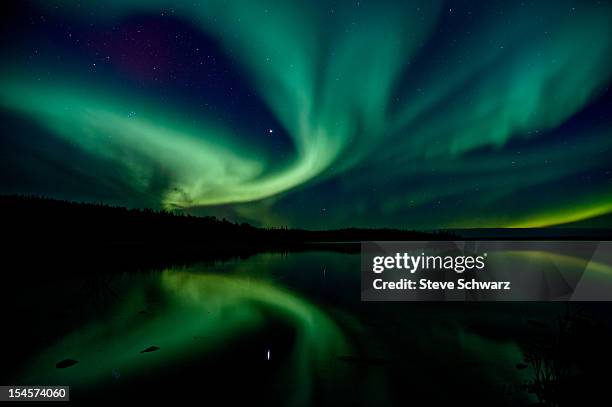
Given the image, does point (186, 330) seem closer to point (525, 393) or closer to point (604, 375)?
point (525, 393)

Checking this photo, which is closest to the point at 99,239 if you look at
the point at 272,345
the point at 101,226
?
the point at 101,226

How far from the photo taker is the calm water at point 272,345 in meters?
10.0

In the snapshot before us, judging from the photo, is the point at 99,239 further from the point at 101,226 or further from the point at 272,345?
the point at 272,345

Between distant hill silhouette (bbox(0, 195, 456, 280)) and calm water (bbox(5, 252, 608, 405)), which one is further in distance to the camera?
distant hill silhouette (bbox(0, 195, 456, 280))

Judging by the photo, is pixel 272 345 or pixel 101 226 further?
pixel 101 226

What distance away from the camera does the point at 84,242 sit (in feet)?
207

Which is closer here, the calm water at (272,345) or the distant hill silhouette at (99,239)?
the calm water at (272,345)

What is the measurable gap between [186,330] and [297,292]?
11.9 metres

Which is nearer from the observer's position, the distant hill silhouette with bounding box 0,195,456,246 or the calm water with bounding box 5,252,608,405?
the calm water with bounding box 5,252,608,405

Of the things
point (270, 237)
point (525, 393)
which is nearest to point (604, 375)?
point (525, 393)

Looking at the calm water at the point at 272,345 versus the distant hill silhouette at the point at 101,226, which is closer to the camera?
the calm water at the point at 272,345

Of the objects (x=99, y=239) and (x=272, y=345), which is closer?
(x=272, y=345)

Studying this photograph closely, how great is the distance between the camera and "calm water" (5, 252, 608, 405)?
32.9ft

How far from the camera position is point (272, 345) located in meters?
14.3
